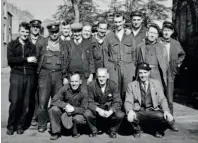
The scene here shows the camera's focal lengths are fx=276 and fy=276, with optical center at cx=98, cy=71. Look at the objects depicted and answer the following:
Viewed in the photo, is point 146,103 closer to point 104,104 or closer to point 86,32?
point 104,104

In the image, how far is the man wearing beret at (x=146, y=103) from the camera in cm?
454

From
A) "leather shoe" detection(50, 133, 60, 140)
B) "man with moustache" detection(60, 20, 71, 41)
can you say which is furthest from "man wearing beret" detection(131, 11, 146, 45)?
"leather shoe" detection(50, 133, 60, 140)

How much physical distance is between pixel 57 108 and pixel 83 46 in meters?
1.24

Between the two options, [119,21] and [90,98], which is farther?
[119,21]

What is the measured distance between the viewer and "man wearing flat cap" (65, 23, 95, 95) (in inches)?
195

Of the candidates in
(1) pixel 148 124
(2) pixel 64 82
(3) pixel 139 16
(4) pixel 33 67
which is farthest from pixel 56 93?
(3) pixel 139 16

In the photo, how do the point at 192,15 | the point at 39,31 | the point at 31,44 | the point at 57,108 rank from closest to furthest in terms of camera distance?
the point at 57,108, the point at 31,44, the point at 39,31, the point at 192,15

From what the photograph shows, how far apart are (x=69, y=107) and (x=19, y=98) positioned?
0.89 meters

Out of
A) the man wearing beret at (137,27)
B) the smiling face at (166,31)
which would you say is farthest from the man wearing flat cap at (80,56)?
the smiling face at (166,31)

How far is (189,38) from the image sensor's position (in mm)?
9812

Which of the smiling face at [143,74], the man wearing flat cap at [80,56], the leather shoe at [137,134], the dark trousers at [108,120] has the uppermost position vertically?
the man wearing flat cap at [80,56]

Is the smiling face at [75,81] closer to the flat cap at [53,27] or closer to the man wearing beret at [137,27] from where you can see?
the flat cap at [53,27]

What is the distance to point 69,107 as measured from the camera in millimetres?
4516

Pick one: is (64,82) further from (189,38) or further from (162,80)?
(189,38)
